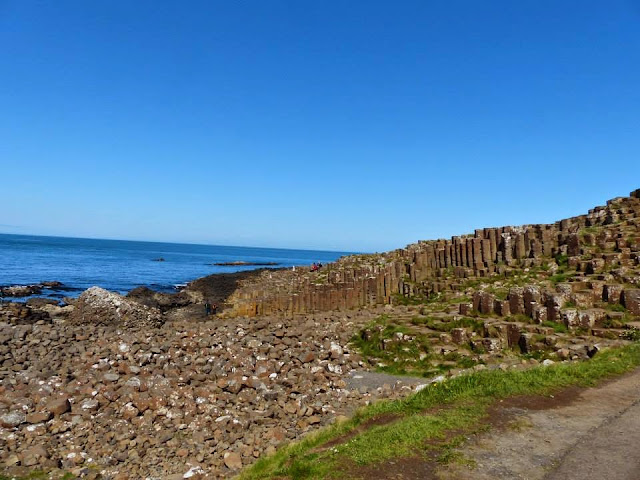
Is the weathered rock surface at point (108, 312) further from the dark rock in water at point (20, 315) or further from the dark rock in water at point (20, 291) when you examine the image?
the dark rock in water at point (20, 291)

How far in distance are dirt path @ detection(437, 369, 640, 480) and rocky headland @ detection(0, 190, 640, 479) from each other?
12.8 feet

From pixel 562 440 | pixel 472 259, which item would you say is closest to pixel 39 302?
pixel 472 259

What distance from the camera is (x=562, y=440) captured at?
7.32m

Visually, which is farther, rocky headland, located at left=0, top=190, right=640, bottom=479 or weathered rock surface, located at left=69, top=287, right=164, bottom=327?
weathered rock surface, located at left=69, top=287, right=164, bottom=327

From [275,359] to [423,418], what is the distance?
8.54 metres

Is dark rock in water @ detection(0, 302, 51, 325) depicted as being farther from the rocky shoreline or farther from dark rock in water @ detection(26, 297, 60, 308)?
the rocky shoreline

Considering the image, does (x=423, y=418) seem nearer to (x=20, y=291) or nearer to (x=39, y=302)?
(x=39, y=302)

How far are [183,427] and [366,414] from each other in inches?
206

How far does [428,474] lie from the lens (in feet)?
21.0

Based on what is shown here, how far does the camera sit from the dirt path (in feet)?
20.7

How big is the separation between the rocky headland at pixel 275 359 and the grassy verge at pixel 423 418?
5.42 ft

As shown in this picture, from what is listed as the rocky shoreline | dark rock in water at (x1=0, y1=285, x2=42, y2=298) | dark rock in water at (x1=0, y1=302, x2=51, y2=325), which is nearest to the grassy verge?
the rocky shoreline

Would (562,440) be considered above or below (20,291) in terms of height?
above

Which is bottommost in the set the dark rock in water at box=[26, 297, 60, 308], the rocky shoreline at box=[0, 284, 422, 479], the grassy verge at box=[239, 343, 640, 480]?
the dark rock in water at box=[26, 297, 60, 308]
